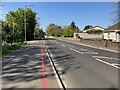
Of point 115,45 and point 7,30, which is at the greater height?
point 7,30

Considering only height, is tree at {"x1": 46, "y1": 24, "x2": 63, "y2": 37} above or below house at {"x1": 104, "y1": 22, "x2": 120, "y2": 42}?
above

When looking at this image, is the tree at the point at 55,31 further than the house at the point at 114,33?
Yes

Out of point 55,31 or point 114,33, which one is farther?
point 55,31

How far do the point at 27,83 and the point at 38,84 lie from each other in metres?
0.47

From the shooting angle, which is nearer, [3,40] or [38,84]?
[38,84]

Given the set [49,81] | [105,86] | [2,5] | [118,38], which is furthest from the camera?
[118,38]

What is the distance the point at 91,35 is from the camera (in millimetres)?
100500

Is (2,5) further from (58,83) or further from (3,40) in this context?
(58,83)

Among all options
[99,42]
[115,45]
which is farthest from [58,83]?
[99,42]

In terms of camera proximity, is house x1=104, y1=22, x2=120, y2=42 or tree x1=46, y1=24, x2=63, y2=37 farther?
tree x1=46, y1=24, x2=63, y2=37

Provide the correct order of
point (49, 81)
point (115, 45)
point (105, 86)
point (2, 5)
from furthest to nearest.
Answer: point (115, 45) → point (2, 5) → point (49, 81) → point (105, 86)

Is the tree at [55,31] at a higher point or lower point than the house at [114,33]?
higher

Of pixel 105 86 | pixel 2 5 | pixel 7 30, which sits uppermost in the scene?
pixel 2 5

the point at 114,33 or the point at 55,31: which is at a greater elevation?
the point at 55,31
